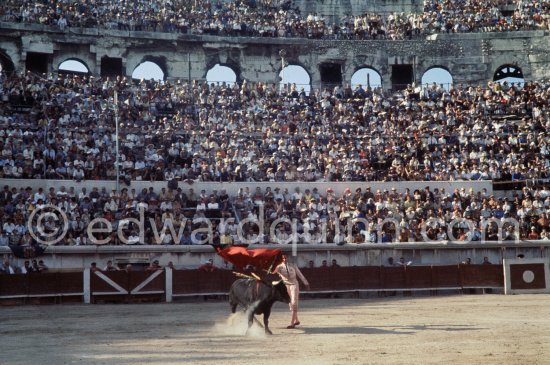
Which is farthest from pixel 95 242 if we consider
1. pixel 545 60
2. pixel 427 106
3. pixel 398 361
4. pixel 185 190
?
pixel 545 60

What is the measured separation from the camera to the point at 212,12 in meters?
35.6

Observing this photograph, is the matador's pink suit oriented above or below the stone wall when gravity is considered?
below

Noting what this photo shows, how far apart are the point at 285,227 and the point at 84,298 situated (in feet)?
21.0

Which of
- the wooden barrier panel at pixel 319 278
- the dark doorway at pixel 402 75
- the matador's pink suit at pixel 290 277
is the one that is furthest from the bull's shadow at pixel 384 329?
the dark doorway at pixel 402 75

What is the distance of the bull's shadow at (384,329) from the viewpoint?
13.1 metres

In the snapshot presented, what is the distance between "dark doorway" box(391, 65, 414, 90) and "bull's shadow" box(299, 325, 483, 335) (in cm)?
2402

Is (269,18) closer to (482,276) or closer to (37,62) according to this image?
(37,62)

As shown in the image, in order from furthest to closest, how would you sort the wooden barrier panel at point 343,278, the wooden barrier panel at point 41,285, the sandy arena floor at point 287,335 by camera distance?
the wooden barrier panel at point 343,278 < the wooden barrier panel at point 41,285 < the sandy arena floor at point 287,335

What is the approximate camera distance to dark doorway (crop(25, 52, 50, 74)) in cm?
3303

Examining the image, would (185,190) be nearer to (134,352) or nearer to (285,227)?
(285,227)

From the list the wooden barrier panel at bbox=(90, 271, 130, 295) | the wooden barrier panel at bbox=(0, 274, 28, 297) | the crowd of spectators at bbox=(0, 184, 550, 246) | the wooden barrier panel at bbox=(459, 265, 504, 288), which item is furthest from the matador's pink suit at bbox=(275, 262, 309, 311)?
the wooden barrier panel at bbox=(459, 265, 504, 288)

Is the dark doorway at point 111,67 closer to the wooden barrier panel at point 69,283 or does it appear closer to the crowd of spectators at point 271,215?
the crowd of spectators at point 271,215

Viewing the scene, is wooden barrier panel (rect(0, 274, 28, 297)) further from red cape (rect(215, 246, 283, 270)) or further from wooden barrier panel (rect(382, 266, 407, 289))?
wooden barrier panel (rect(382, 266, 407, 289))

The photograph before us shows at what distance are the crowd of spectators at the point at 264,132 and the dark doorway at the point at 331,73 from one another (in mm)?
4562
